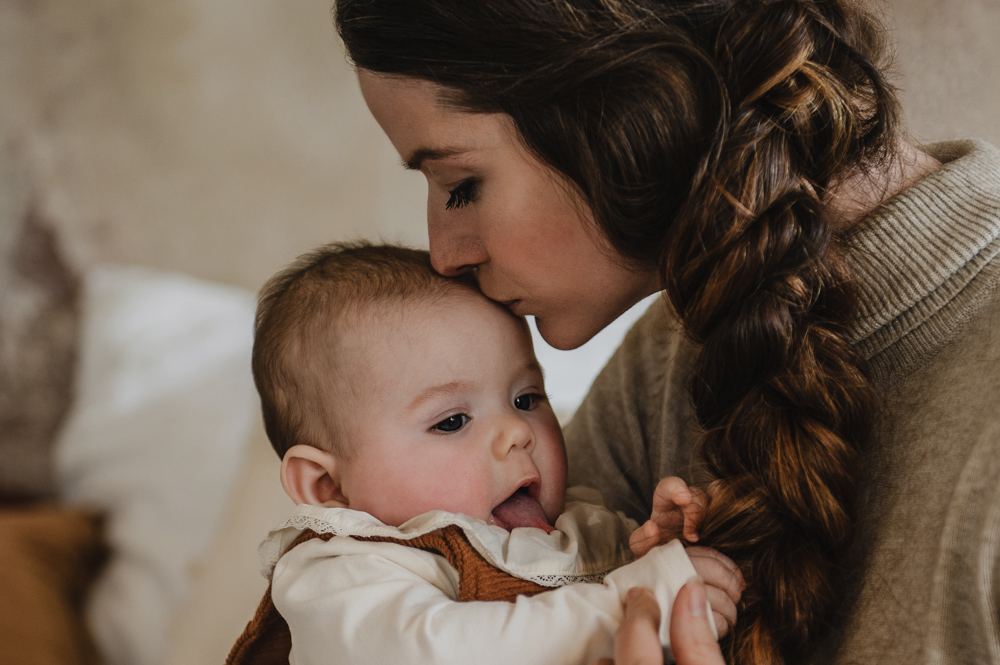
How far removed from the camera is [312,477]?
1050 mm

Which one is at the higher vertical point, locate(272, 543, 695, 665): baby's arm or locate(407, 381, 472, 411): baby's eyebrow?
locate(407, 381, 472, 411): baby's eyebrow

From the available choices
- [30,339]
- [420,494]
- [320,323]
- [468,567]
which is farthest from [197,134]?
[468,567]

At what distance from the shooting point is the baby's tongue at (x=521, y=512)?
103 centimetres

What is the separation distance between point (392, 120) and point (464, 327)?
278 mm

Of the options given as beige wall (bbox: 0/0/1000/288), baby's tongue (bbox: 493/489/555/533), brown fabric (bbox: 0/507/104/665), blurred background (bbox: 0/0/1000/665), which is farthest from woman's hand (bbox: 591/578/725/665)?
beige wall (bbox: 0/0/1000/288)

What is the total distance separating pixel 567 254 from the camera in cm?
96

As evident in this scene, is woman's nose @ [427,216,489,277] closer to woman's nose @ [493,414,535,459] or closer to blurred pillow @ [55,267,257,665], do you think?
woman's nose @ [493,414,535,459]

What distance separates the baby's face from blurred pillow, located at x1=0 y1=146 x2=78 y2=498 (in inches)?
68.9

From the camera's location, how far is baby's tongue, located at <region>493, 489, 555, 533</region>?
103 centimetres

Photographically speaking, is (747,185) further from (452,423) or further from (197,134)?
(197,134)

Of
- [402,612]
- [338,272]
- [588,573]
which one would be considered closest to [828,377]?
[588,573]

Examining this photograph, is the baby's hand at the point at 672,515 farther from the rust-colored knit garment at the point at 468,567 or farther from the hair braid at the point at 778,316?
the rust-colored knit garment at the point at 468,567

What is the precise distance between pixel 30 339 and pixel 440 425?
198 cm

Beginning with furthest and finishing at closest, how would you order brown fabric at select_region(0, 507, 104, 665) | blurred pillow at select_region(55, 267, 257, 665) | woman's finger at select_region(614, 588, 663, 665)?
blurred pillow at select_region(55, 267, 257, 665), brown fabric at select_region(0, 507, 104, 665), woman's finger at select_region(614, 588, 663, 665)
